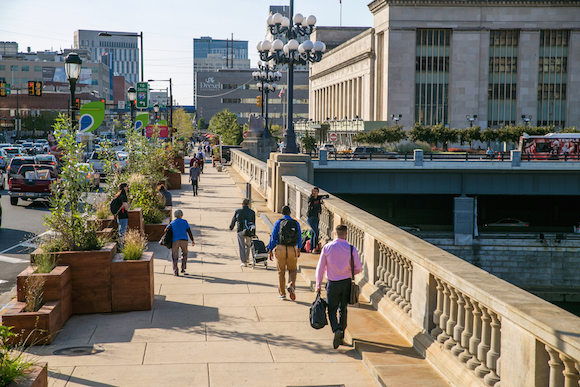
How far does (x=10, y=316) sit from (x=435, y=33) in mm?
88300

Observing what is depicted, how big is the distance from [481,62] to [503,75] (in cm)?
390

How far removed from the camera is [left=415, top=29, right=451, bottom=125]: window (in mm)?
89125

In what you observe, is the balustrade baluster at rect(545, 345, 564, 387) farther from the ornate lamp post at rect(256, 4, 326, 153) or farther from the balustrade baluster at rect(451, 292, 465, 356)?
the ornate lamp post at rect(256, 4, 326, 153)

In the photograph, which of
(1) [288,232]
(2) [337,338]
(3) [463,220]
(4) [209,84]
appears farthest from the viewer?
(4) [209,84]

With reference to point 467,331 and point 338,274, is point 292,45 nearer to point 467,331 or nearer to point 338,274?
point 338,274

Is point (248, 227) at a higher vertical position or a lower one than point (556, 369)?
lower

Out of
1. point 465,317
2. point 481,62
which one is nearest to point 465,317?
point 465,317

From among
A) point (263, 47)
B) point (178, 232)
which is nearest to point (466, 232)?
point (263, 47)

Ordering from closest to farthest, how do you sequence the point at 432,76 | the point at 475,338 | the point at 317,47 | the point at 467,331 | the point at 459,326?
1. the point at 475,338
2. the point at 467,331
3. the point at 459,326
4. the point at 317,47
5. the point at 432,76

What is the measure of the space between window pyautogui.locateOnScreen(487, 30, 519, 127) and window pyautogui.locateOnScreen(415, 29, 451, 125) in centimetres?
656

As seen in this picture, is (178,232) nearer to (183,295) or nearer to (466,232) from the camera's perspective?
(183,295)

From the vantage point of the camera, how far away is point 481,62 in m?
88.9

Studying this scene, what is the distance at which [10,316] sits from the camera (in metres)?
7.86

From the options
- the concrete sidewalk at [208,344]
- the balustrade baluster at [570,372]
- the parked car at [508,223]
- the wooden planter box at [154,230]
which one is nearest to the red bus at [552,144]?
the parked car at [508,223]
